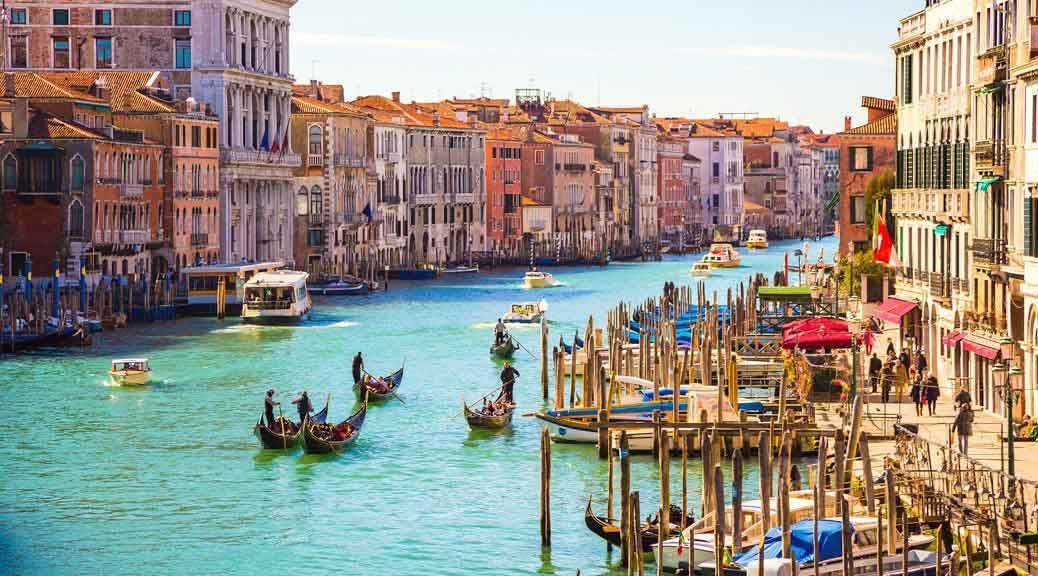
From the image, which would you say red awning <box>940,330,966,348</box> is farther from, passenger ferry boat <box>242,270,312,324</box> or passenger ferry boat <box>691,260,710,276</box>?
passenger ferry boat <box>691,260,710,276</box>

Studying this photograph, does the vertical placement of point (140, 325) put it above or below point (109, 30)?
below

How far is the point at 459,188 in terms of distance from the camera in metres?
70.6

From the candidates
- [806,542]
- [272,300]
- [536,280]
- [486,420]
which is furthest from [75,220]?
[806,542]

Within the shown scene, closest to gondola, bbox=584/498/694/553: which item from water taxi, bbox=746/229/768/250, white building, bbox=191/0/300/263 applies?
white building, bbox=191/0/300/263

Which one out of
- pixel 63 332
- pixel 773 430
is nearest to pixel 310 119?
pixel 63 332

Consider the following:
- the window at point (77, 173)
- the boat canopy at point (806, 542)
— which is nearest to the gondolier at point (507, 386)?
the boat canopy at point (806, 542)

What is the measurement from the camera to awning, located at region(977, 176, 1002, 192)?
19984 mm

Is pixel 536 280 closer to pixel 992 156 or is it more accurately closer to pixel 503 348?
pixel 503 348

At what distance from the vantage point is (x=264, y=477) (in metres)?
21.3

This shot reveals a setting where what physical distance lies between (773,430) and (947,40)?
6.28m

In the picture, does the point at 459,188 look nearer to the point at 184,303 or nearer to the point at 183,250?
the point at 183,250

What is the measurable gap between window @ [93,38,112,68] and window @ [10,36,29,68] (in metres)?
1.83

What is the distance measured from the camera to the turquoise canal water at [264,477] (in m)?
17.4

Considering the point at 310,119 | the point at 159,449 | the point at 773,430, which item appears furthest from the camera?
the point at 310,119
